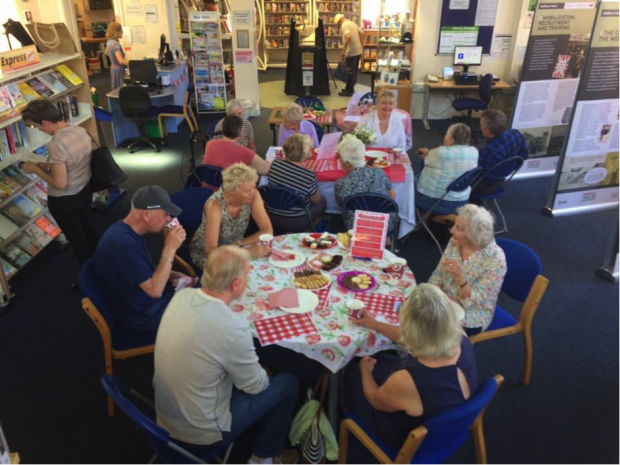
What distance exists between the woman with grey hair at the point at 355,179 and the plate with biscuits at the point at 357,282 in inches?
47.7

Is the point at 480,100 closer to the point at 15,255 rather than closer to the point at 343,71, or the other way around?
the point at 343,71

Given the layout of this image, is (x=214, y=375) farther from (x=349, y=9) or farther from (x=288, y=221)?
(x=349, y=9)

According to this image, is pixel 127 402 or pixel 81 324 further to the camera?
pixel 81 324

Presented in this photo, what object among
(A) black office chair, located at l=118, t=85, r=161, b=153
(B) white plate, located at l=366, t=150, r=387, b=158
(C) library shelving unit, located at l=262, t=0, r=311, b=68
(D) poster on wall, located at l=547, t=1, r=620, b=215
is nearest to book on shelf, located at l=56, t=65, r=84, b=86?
(A) black office chair, located at l=118, t=85, r=161, b=153

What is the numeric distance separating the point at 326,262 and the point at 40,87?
11.8 ft

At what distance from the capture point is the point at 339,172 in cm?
456

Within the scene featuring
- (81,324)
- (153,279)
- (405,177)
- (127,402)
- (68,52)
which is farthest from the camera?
(68,52)

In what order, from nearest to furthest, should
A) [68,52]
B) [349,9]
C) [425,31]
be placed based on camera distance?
[68,52], [425,31], [349,9]

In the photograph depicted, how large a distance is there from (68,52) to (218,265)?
14.4 ft

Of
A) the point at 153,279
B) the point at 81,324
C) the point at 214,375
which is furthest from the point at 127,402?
the point at 81,324

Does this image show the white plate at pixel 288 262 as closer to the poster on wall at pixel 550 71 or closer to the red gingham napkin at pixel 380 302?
the red gingham napkin at pixel 380 302

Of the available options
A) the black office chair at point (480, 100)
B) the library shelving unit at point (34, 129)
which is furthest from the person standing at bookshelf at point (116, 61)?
the black office chair at point (480, 100)

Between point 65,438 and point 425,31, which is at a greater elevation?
point 425,31

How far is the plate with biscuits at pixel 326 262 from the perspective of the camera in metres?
2.93
